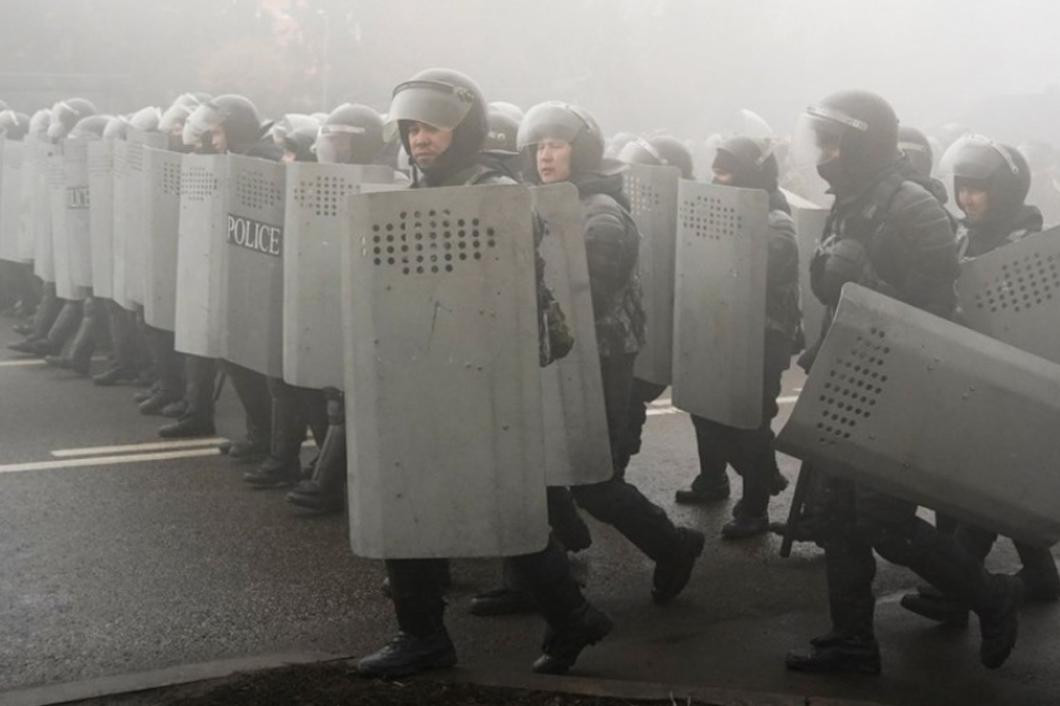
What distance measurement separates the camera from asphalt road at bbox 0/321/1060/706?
5398 millimetres

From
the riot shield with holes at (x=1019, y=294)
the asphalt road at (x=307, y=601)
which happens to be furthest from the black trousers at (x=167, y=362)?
the riot shield with holes at (x=1019, y=294)

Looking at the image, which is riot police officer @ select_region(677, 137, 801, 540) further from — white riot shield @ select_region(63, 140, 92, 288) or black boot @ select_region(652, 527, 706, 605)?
white riot shield @ select_region(63, 140, 92, 288)

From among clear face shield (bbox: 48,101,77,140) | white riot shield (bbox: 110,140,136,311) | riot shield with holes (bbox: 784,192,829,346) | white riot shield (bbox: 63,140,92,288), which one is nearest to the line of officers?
riot shield with holes (bbox: 784,192,829,346)

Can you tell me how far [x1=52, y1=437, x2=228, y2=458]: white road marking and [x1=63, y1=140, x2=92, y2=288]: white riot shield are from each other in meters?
2.27

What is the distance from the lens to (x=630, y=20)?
36.0m

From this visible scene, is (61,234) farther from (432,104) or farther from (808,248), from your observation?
(432,104)

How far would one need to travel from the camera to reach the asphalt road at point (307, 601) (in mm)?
5398

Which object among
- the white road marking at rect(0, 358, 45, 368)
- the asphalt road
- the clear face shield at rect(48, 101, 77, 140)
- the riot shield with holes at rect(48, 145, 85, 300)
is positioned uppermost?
the clear face shield at rect(48, 101, 77, 140)

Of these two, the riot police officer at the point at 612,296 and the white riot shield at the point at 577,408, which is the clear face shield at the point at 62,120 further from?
the white riot shield at the point at 577,408

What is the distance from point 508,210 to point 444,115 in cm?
73

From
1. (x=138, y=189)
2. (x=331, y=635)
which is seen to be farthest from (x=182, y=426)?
(x=331, y=635)

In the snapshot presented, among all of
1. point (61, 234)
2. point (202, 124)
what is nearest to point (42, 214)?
point (61, 234)

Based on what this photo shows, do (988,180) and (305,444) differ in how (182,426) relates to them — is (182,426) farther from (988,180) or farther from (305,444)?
(988,180)

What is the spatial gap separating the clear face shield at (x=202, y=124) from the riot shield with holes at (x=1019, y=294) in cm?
464
